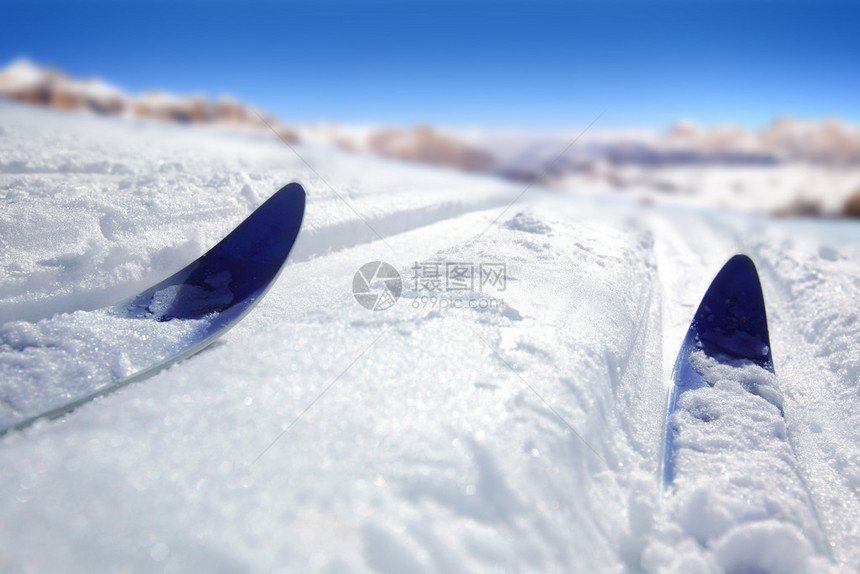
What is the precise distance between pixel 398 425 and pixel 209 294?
1355 mm

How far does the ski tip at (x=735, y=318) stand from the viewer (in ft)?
6.92

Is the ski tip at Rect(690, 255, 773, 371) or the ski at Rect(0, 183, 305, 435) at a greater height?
the ski tip at Rect(690, 255, 773, 371)

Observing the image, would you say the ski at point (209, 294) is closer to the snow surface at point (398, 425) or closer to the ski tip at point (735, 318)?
the snow surface at point (398, 425)

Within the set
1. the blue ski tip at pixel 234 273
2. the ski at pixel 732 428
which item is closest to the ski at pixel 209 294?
the blue ski tip at pixel 234 273

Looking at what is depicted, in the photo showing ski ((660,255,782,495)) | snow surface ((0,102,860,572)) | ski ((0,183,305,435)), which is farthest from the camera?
ski ((660,255,782,495))

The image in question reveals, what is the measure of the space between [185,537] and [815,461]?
2019mm

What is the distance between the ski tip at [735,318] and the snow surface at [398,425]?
0.16m

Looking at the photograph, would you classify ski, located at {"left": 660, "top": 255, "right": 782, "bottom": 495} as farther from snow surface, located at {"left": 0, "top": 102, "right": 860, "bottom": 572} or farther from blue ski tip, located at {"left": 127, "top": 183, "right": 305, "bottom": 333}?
blue ski tip, located at {"left": 127, "top": 183, "right": 305, "bottom": 333}

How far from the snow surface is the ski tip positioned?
162 mm

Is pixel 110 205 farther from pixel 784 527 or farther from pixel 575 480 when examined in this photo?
pixel 784 527

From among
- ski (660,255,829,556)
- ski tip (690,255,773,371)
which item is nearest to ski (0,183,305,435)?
ski (660,255,829,556)

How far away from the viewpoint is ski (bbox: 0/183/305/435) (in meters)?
1.44

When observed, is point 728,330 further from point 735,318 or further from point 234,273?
point 234,273

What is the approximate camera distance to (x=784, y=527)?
118 centimetres
